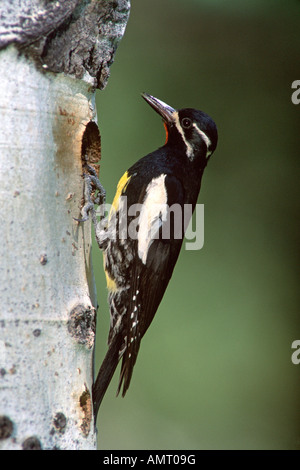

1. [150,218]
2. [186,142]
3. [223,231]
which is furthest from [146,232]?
[223,231]

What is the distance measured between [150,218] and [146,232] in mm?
55

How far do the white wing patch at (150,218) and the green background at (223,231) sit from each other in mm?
1345

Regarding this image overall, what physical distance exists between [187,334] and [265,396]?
726mm

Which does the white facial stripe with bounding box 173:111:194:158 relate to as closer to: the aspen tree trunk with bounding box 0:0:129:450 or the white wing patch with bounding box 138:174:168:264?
the white wing patch with bounding box 138:174:168:264

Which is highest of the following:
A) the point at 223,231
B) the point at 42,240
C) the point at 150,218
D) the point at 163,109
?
the point at 163,109

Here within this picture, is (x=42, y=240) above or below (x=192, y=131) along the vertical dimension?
below

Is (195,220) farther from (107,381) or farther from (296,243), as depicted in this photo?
(107,381)

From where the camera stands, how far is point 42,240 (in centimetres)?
150

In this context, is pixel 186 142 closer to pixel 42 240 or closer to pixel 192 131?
pixel 192 131

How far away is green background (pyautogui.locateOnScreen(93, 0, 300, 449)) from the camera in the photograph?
3832mm

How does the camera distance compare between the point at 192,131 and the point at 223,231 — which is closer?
the point at 192,131

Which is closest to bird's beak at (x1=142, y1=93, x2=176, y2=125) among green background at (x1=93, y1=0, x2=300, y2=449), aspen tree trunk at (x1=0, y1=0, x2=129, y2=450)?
aspen tree trunk at (x1=0, y1=0, x2=129, y2=450)

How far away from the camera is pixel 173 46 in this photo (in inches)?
163
